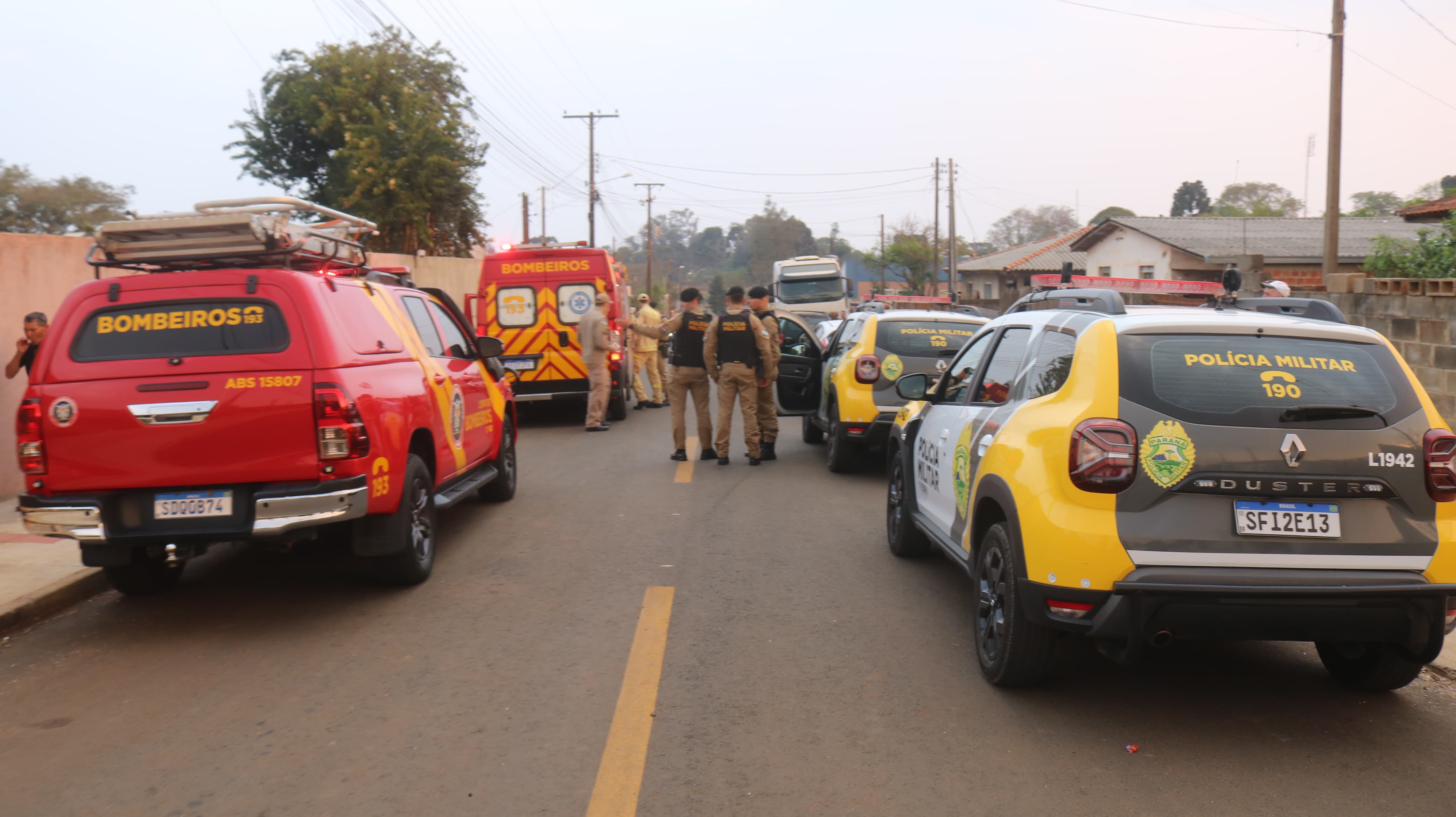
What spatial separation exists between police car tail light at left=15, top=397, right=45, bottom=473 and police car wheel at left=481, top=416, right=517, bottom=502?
3.82 metres

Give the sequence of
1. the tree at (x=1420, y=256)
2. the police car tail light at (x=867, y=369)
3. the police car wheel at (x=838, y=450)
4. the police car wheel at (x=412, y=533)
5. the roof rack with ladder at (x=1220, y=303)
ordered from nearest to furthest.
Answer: the roof rack with ladder at (x=1220, y=303) < the police car wheel at (x=412, y=533) < the police car tail light at (x=867, y=369) < the police car wheel at (x=838, y=450) < the tree at (x=1420, y=256)

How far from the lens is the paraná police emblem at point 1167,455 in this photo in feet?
13.4

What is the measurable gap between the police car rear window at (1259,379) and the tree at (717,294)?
86.4 meters

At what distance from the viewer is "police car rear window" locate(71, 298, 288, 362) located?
18.6 ft

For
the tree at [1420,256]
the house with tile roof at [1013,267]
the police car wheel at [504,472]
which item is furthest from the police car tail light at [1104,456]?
the house with tile roof at [1013,267]

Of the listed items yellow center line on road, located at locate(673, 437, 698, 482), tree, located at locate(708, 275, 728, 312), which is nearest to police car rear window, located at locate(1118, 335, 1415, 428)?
yellow center line on road, located at locate(673, 437, 698, 482)

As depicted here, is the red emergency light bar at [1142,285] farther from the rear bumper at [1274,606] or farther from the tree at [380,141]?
the tree at [380,141]

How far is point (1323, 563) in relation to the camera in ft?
13.2

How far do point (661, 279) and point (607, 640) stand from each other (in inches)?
4112

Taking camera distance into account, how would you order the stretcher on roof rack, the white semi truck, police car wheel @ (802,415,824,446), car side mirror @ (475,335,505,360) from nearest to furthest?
the stretcher on roof rack
car side mirror @ (475,335,505,360)
police car wheel @ (802,415,824,446)
the white semi truck

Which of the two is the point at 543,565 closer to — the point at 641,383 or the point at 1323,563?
the point at 1323,563

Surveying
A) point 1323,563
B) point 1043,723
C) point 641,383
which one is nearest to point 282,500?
point 1043,723

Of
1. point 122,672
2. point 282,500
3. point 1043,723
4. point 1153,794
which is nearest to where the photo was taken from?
point 1153,794

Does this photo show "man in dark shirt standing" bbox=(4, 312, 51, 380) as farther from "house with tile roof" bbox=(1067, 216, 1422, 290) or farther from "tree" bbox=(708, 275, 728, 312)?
"tree" bbox=(708, 275, 728, 312)
